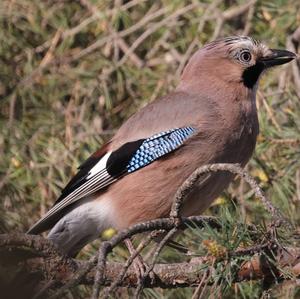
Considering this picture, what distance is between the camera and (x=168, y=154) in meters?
3.68

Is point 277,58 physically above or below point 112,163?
below

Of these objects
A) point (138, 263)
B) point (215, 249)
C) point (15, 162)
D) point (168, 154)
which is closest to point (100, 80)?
point (15, 162)

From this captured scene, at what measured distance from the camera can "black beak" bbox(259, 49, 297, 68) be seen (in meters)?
3.96

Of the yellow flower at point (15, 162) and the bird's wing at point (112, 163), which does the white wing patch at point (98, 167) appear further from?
the yellow flower at point (15, 162)

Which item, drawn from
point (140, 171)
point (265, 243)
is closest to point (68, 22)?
point (140, 171)

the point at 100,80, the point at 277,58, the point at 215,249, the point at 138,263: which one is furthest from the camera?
the point at 100,80

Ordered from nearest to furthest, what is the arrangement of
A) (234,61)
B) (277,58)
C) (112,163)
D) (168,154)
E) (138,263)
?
1. (138,263)
2. (168,154)
3. (112,163)
4. (277,58)
5. (234,61)

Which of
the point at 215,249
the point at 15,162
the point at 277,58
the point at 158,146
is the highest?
the point at 15,162

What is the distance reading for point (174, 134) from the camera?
12.3 ft

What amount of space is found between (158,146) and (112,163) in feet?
0.82

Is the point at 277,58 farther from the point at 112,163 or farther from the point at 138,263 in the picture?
the point at 138,263

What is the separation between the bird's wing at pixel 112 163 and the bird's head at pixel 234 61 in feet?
1.55

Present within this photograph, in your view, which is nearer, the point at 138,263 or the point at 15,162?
the point at 138,263

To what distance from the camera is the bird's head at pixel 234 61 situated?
4.04 m
